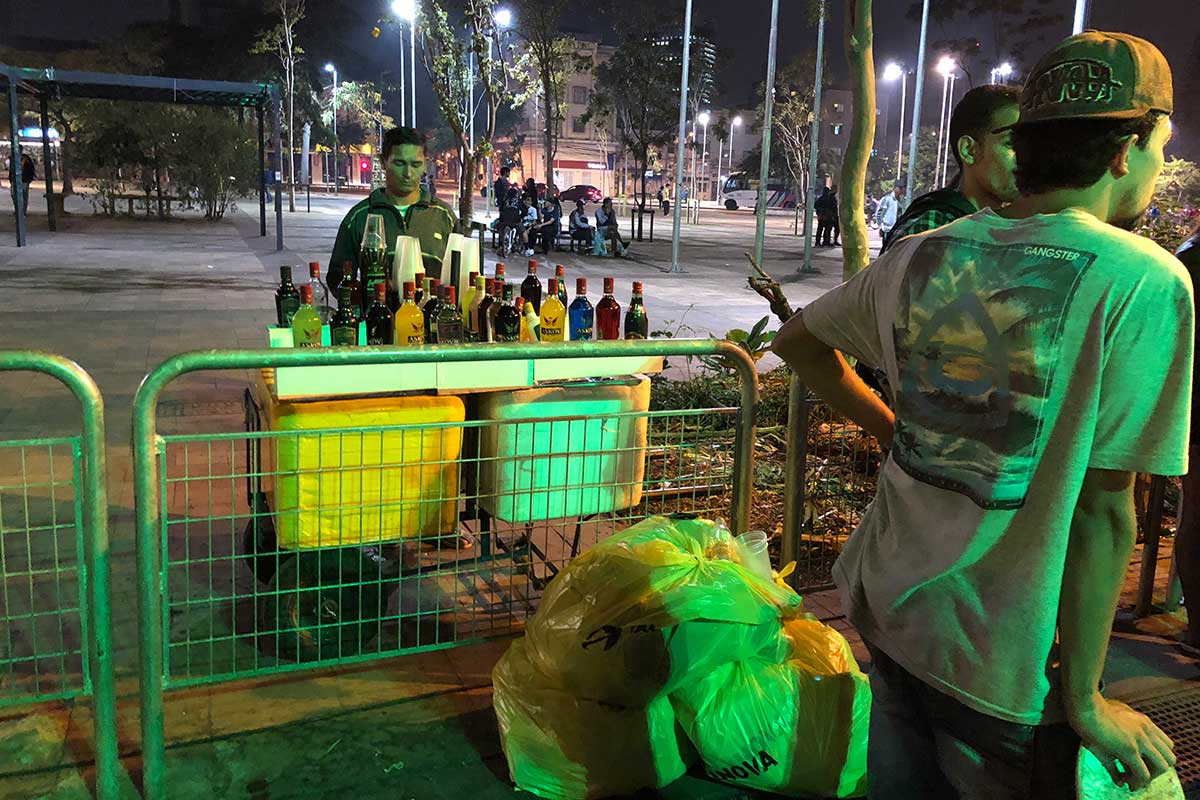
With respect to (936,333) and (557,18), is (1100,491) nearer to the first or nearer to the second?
(936,333)

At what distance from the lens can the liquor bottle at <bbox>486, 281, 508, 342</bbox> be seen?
351cm

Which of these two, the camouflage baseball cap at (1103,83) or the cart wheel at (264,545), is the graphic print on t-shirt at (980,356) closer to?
the camouflage baseball cap at (1103,83)

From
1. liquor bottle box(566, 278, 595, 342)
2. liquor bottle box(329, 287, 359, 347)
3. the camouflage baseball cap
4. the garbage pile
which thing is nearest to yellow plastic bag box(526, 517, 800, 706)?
the garbage pile

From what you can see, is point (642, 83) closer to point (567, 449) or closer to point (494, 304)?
point (494, 304)

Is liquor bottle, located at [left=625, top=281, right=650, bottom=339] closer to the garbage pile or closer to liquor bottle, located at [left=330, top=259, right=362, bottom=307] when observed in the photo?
liquor bottle, located at [left=330, top=259, right=362, bottom=307]

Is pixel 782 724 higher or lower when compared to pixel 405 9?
lower

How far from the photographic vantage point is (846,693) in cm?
260

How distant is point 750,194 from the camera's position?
6262cm

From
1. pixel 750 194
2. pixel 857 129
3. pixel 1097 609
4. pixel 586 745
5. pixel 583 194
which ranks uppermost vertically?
pixel 750 194

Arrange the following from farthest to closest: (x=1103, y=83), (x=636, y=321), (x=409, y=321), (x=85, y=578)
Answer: (x=636, y=321) → (x=409, y=321) → (x=85, y=578) → (x=1103, y=83)

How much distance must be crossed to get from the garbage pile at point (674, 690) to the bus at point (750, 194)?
2083 inches

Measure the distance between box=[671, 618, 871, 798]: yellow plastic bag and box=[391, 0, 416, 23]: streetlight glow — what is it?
49.4 feet

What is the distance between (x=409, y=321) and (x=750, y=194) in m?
61.5

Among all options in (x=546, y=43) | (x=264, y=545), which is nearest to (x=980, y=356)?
(x=264, y=545)
